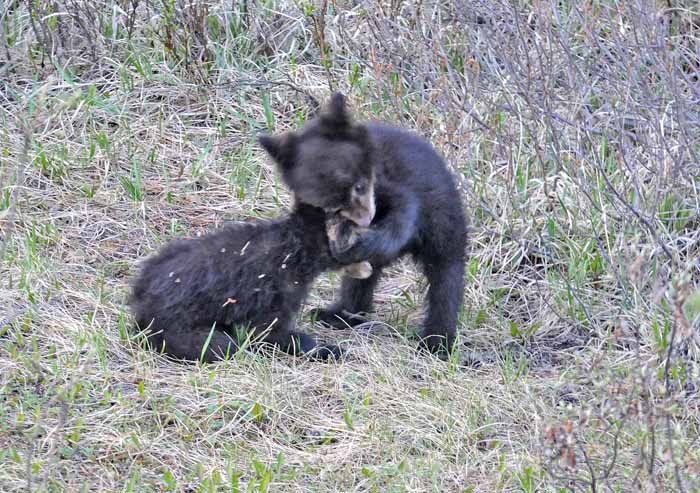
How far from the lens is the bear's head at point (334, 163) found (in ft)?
16.6

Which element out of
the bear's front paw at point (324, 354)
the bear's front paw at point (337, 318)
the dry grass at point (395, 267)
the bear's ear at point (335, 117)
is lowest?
the bear's front paw at point (337, 318)

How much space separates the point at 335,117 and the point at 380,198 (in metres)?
0.50

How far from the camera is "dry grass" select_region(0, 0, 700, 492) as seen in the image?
4.43 meters

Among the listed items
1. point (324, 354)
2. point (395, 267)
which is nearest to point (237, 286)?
point (324, 354)

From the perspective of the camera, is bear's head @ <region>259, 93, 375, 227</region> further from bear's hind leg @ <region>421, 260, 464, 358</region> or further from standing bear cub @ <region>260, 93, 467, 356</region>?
bear's hind leg @ <region>421, 260, 464, 358</region>

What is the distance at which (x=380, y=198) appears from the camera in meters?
5.38

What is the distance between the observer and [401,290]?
6.37 m

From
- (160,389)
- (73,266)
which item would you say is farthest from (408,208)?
(73,266)

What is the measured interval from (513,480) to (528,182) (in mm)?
2784

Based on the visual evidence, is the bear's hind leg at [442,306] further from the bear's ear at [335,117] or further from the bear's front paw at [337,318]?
the bear's ear at [335,117]

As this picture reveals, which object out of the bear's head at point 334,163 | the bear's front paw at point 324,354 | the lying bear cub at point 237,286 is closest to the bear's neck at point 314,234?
the lying bear cub at point 237,286

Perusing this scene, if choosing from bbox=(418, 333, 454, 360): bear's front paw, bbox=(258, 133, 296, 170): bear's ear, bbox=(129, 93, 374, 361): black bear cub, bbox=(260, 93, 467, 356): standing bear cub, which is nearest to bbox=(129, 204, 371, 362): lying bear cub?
bbox=(129, 93, 374, 361): black bear cub

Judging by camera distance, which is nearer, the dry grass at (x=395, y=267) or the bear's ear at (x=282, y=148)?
the dry grass at (x=395, y=267)

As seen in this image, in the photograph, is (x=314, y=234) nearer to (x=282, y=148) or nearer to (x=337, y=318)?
(x=282, y=148)
